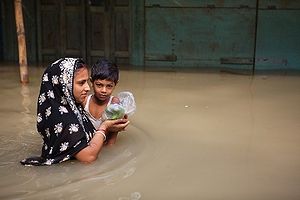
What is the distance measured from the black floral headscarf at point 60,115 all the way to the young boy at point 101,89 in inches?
11.4

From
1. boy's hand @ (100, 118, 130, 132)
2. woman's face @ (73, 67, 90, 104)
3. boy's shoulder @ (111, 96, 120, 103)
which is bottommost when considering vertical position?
boy's hand @ (100, 118, 130, 132)

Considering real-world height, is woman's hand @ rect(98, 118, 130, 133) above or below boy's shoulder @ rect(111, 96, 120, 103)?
below

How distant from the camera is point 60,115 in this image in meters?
3.06

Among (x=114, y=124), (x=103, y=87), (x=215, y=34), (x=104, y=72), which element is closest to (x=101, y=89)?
(x=103, y=87)

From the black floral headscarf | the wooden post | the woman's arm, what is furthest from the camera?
the wooden post

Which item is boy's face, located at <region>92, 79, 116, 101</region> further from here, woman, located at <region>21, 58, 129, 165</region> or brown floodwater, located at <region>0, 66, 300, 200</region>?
brown floodwater, located at <region>0, 66, 300, 200</region>

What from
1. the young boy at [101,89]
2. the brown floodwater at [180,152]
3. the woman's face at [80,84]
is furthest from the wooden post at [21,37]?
the woman's face at [80,84]

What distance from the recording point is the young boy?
335 centimetres

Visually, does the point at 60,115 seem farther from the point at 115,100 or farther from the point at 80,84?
the point at 115,100

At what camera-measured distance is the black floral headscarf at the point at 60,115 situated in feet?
9.90

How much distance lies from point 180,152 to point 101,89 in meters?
0.87

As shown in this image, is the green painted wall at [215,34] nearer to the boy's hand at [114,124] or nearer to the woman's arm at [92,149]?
the boy's hand at [114,124]

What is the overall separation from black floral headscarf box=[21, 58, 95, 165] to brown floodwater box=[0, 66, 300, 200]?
151 millimetres

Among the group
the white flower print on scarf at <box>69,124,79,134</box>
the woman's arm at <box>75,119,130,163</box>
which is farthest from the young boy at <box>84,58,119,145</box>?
the white flower print on scarf at <box>69,124,79,134</box>
